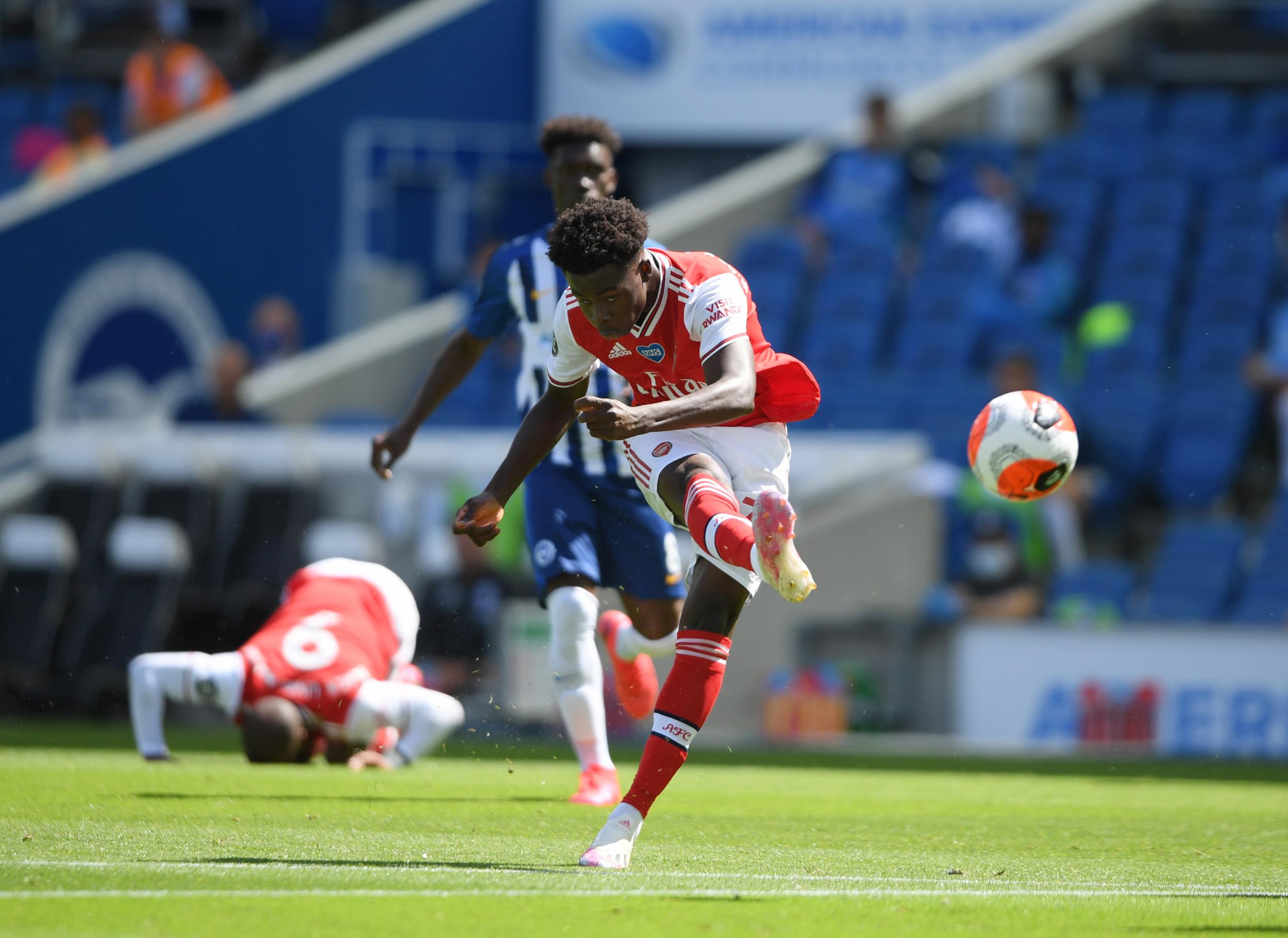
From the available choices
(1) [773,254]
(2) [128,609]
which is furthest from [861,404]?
(2) [128,609]

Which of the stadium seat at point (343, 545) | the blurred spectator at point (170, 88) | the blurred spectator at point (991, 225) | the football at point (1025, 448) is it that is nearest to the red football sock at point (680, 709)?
the football at point (1025, 448)

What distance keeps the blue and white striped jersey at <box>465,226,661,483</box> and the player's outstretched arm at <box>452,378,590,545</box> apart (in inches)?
51.5

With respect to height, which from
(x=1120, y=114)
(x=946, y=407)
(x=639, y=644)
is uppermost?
(x=1120, y=114)

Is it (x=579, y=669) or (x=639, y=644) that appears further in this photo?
(x=639, y=644)

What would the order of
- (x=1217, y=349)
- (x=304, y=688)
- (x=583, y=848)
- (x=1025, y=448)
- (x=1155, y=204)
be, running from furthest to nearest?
(x=1155, y=204), (x=1217, y=349), (x=304, y=688), (x=1025, y=448), (x=583, y=848)

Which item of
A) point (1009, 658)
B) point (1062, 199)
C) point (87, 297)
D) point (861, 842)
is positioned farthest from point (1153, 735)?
point (87, 297)

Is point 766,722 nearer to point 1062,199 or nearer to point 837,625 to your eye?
point 837,625

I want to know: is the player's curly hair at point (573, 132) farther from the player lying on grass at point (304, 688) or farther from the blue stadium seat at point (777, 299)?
the blue stadium seat at point (777, 299)

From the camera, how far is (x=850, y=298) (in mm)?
16406

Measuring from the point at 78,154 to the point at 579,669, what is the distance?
1419cm

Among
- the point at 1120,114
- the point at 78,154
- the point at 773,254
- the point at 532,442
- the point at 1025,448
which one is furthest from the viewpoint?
the point at 78,154

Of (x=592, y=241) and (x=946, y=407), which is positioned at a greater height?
(x=592, y=241)

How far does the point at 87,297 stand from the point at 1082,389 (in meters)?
9.77

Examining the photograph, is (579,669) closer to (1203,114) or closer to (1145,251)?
(1145,251)
